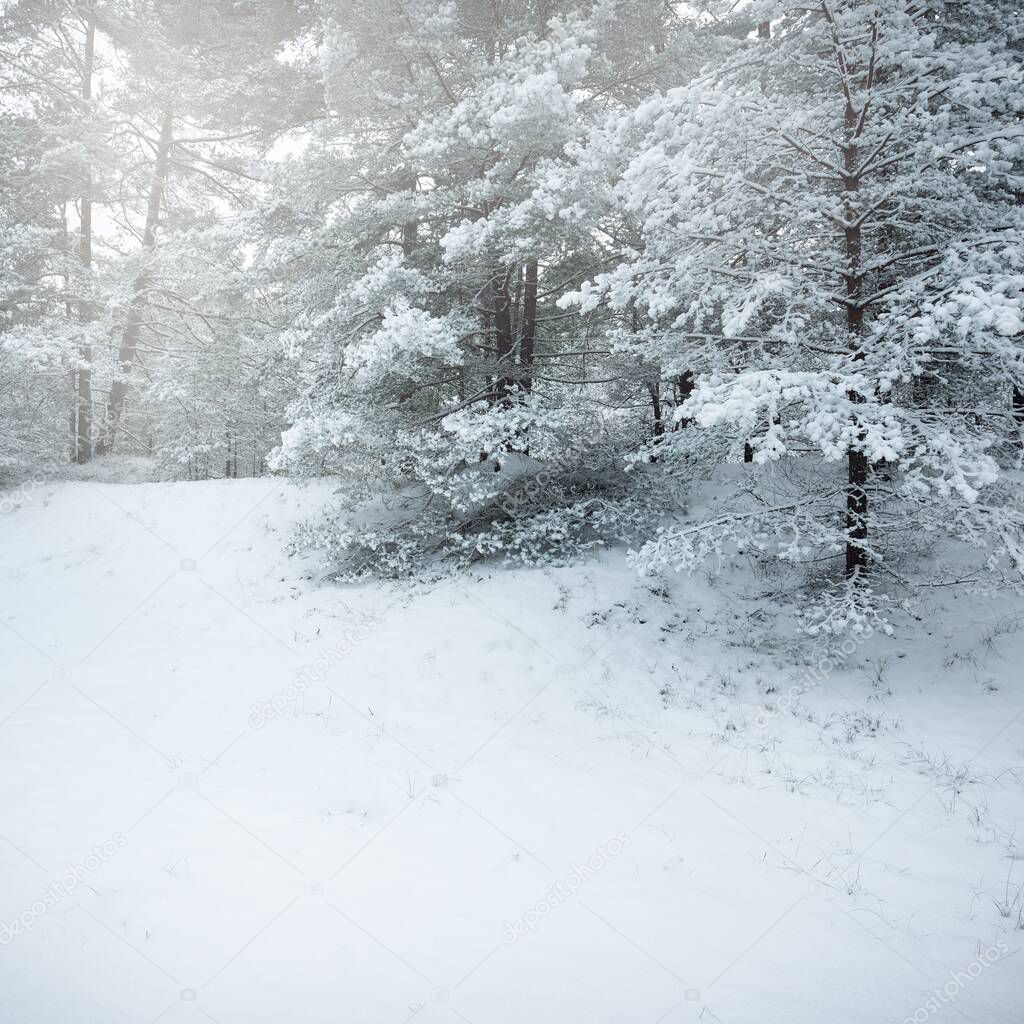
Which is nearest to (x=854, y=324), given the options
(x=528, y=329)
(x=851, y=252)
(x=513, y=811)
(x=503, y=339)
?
(x=851, y=252)

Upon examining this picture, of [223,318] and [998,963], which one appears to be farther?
[223,318]

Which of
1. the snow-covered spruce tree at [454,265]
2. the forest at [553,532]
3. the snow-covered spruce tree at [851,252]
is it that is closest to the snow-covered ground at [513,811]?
the forest at [553,532]

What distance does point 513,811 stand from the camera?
488cm

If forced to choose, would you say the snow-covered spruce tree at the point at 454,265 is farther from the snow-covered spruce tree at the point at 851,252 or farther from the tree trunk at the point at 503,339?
the snow-covered spruce tree at the point at 851,252

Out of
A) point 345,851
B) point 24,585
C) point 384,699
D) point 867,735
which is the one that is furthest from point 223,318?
point 867,735

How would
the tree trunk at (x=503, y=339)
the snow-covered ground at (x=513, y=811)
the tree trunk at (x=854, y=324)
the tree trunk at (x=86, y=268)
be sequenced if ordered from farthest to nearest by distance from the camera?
1. the tree trunk at (x=86, y=268)
2. the tree trunk at (x=503, y=339)
3. the tree trunk at (x=854, y=324)
4. the snow-covered ground at (x=513, y=811)

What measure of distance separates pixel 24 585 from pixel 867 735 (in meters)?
13.9

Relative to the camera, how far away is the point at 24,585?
11266mm

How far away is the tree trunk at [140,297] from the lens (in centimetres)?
1554

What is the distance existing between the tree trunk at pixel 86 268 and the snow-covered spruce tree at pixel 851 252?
557 inches

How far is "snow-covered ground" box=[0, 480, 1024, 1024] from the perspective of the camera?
315 cm

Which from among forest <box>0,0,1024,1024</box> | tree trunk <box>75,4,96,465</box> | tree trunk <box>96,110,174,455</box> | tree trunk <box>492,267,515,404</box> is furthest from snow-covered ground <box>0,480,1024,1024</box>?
tree trunk <box>96,110,174,455</box>

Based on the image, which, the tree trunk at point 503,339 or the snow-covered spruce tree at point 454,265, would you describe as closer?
the snow-covered spruce tree at point 454,265

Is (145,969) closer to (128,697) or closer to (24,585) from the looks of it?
(128,697)
